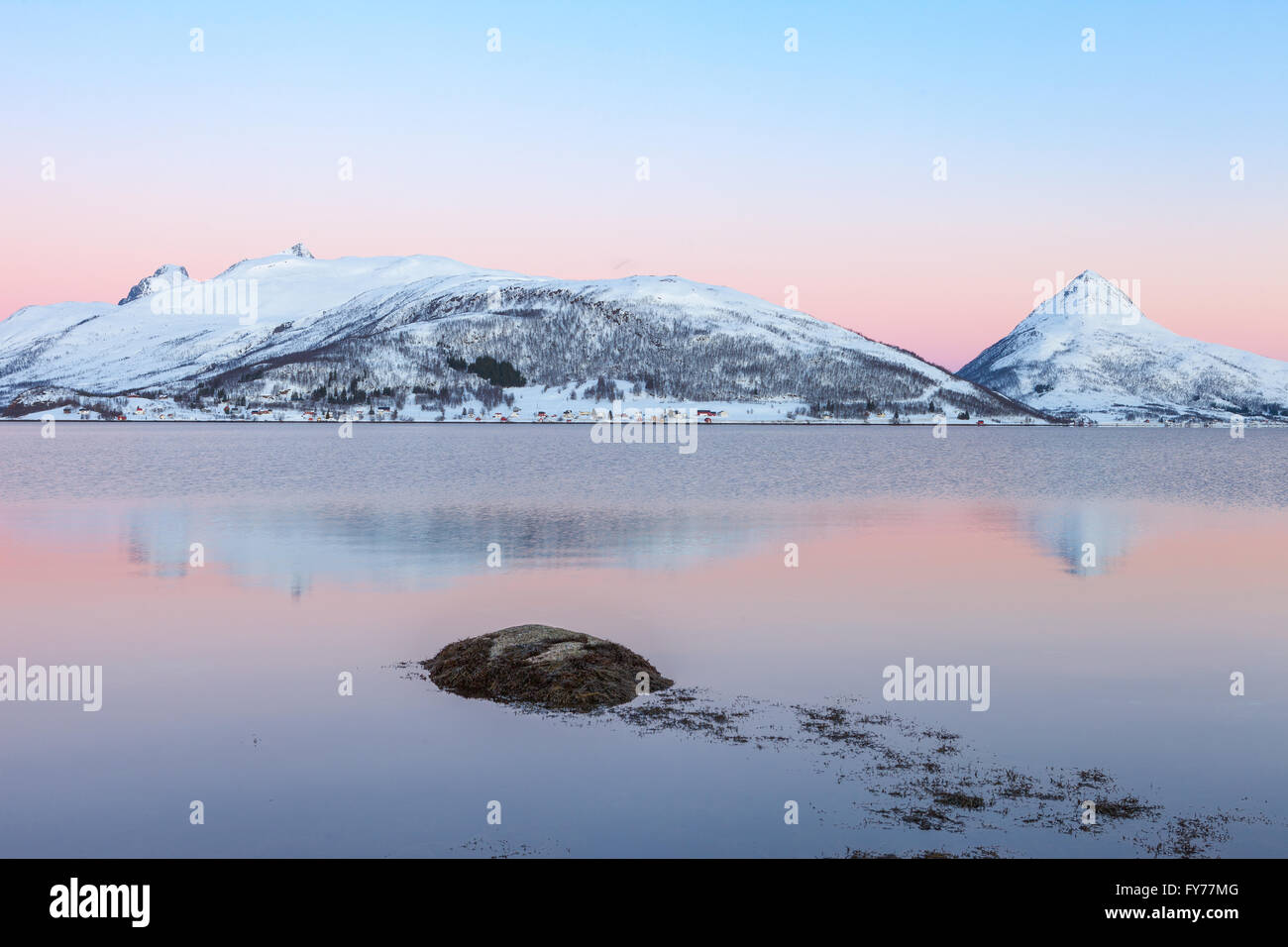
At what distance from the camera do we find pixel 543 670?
23.2 m

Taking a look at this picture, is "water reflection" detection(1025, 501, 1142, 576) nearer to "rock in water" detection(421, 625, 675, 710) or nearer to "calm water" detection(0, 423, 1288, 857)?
"calm water" detection(0, 423, 1288, 857)

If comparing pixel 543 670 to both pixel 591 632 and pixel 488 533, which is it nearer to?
pixel 591 632

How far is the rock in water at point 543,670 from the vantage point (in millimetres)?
22422

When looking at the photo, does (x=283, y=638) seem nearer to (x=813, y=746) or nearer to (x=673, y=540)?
(x=813, y=746)

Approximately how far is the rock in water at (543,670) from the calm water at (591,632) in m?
1.01

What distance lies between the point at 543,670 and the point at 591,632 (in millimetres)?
6557

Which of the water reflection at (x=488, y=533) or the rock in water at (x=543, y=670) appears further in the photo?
the water reflection at (x=488, y=533)

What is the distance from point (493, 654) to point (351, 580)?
15289mm

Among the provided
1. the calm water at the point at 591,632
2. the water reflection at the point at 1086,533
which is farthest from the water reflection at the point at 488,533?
the calm water at the point at 591,632

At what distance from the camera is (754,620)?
3194 centimetres

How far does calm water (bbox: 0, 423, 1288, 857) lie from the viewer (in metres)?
16.2

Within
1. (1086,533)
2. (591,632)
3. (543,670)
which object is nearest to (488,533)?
(591,632)

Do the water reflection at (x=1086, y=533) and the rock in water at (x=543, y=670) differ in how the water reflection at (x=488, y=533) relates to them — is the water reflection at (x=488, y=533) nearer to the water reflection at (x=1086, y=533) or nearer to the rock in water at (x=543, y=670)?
the water reflection at (x=1086, y=533)

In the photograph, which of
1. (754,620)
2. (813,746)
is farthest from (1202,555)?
(813,746)
